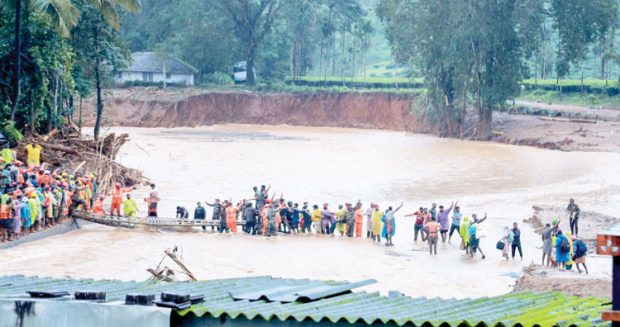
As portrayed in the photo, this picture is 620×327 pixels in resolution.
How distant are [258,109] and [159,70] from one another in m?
7.75

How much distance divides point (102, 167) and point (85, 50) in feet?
24.7

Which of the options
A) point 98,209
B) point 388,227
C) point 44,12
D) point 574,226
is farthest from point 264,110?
point 388,227

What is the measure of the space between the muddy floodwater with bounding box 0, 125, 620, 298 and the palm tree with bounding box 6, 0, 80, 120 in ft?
17.2

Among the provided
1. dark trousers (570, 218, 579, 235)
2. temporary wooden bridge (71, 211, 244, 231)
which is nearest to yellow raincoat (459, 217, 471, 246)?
dark trousers (570, 218, 579, 235)

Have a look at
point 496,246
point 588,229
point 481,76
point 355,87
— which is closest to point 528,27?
point 481,76

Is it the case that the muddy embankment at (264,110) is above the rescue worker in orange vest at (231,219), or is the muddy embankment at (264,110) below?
above

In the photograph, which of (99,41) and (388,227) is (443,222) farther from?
(99,41)

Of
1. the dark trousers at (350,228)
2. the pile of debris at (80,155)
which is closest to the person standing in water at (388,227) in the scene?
the dark trousers at (350,228)

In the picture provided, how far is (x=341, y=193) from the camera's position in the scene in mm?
38844

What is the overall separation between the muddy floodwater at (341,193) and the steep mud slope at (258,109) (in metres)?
2.05

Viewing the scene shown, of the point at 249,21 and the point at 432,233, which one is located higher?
the point at 249,21

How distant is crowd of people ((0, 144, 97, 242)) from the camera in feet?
81.9

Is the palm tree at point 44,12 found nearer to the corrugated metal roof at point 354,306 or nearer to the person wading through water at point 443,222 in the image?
the person wading through water at point 443,222

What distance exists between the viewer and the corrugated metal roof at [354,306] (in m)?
10.4
